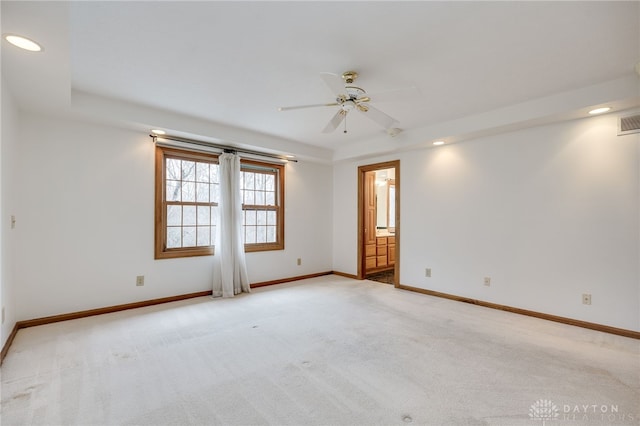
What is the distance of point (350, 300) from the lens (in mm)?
4168

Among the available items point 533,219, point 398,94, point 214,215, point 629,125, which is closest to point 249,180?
point 214,215

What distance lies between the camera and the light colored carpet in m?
1.77

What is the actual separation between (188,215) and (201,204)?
0.24 metres

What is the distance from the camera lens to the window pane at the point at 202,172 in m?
4.41

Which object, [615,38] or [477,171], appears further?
[477,171]

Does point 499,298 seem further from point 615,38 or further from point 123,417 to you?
point 123,417

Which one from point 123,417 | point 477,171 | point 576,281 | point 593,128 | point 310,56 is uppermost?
point 310,56

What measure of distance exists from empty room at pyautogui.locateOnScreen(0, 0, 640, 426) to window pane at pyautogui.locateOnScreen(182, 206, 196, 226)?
53mm

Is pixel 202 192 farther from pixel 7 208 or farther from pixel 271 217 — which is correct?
pixel 7 208

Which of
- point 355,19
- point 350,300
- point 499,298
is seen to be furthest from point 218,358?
point 499,298

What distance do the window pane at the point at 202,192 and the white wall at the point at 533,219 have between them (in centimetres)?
318

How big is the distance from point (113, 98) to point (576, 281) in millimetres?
5547

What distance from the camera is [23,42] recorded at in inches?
73.5

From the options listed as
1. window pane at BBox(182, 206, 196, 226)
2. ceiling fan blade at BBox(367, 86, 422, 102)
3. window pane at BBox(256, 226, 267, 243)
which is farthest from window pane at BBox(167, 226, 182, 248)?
ceiling fan blade at BBox(367, 86, 422, 102)
